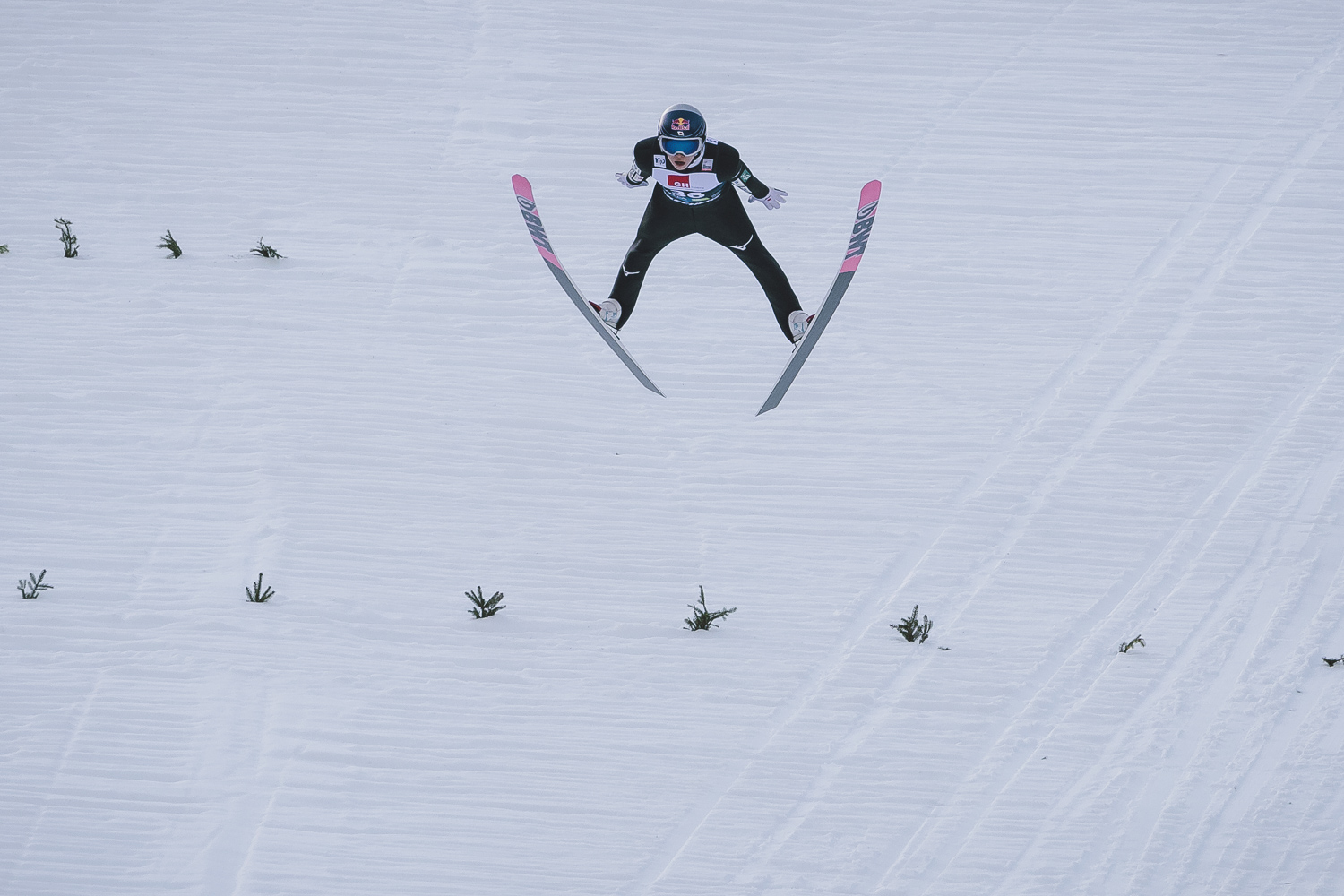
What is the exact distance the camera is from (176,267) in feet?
28.2

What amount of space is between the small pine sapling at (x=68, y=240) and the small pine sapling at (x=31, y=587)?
3.47m

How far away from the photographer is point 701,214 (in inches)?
262

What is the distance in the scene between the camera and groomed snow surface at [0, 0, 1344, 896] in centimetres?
497

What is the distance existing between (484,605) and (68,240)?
4905 millimetres

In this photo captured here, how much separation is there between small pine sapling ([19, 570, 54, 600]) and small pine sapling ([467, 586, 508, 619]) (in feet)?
6.74

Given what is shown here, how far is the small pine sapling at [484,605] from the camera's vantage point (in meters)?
5.86

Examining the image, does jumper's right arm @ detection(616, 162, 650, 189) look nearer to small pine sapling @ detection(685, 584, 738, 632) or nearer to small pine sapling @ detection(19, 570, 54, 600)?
small pine sapling @ detection(685, 584, 738, 632)

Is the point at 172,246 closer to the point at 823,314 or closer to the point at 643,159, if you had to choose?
the point at 643,159

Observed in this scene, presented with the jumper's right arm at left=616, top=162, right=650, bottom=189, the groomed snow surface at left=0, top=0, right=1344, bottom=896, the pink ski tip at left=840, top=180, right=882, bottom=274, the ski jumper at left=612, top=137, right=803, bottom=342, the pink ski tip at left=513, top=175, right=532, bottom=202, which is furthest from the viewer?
the pink ski tip at left=513, top=175, right=532, bottom=202

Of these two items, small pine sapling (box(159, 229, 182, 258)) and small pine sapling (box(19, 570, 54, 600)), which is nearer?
small pine sapling (box(19, 570, 54, 600))

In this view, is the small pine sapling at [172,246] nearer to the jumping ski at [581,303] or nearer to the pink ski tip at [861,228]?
the jumping ski at [581,303]

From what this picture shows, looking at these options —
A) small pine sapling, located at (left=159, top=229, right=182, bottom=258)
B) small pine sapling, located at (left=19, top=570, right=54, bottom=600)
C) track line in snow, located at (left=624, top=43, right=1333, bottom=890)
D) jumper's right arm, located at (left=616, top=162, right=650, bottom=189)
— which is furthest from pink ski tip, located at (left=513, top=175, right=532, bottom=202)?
small pine sapling, located at (left=19, top=570, right=54, bottom=600)

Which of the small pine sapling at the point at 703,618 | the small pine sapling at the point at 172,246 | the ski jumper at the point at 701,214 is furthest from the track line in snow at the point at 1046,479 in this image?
the small pine sapling at the point at 172,246

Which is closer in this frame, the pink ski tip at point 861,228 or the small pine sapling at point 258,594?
the small pine sapling at point 258,594
